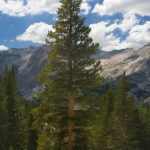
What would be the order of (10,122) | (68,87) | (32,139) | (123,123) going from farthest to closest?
(10,122) → (32,139) → (123,123) → (68,87)

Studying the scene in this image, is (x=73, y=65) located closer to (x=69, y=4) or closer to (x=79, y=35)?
(x=79, y=35)

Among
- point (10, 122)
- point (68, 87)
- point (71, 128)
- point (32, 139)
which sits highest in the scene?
point (68, 87)

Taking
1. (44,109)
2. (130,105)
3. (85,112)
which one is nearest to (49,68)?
(44,109)

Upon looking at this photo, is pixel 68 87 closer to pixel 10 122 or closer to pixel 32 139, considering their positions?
pixel 32 139

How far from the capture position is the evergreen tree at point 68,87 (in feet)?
60.0

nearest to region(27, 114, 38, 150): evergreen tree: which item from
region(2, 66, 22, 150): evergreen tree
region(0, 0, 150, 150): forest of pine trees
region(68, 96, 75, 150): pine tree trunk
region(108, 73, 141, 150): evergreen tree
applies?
region(2, 66, 22, 150): evergreen tree

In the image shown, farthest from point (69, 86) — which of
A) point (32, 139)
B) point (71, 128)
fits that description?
point (32, 139)

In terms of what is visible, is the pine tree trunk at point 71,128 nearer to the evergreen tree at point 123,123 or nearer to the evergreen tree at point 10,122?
the evergreen tree at point 123,123

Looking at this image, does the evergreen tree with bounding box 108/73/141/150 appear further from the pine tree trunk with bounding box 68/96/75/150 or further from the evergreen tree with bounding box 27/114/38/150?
the pine tree trunk with bounding box 68/96/75/150

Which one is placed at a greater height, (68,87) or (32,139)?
(68,87)

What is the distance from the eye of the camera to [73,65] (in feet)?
63.1

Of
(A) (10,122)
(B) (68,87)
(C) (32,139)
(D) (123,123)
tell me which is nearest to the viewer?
(B) (68,87)

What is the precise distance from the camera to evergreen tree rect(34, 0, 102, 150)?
18.3 meters

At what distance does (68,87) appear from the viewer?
704 inches
